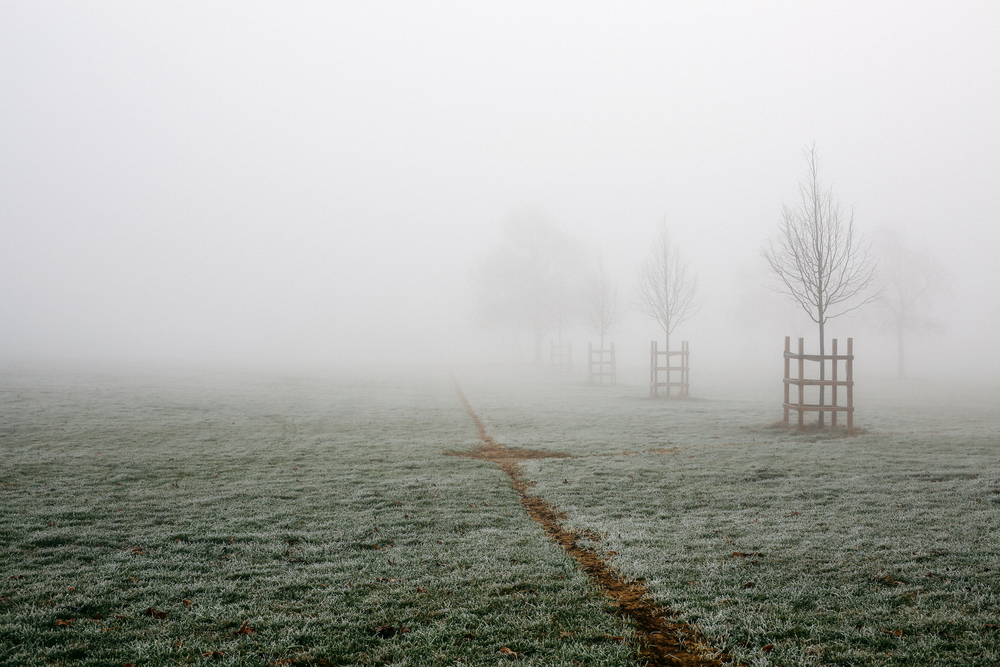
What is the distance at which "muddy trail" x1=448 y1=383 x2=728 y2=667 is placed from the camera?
3.90 m

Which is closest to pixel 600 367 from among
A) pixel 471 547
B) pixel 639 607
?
pixel 471 547

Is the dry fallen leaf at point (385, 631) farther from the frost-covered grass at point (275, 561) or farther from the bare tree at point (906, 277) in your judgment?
the bare tree at point (906, 277)

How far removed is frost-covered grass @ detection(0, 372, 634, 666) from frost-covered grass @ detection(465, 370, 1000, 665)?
963 millimetres

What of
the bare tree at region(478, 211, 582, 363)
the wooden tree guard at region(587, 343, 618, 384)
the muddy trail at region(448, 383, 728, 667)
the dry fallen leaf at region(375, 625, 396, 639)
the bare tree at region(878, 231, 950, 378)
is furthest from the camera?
the bare tree at region(478, 211, 582, 363)

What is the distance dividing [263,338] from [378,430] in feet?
316

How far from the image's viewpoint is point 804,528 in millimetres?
6496

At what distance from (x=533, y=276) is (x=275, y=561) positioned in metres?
41.1

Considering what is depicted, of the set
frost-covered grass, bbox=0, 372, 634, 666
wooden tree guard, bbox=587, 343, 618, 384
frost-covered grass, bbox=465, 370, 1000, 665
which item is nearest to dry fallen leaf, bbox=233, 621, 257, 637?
frost-covered grass, bbox=0, 372, 634, 666

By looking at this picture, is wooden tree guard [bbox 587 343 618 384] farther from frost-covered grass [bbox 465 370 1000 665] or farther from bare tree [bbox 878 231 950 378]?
bare tree [bbox 878 231 950 378]

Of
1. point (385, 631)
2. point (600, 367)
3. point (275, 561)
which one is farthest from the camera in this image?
point (600, 367)

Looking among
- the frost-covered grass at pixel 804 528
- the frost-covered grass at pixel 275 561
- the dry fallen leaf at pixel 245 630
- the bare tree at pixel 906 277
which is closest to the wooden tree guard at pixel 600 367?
the frost-covered grass at pixel 804 528

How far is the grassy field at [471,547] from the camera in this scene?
4.09 m

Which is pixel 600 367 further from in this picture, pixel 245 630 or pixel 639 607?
pixel 245 630

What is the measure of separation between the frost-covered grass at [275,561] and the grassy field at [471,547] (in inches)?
1.1
